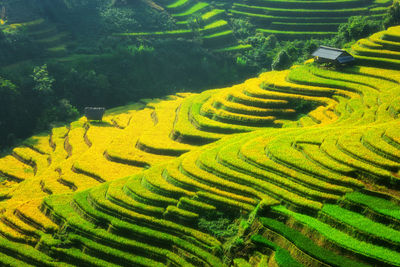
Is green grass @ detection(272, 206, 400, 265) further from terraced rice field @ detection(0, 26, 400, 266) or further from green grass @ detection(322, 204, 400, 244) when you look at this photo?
green grass @ detection(322, 204, 400, 244)

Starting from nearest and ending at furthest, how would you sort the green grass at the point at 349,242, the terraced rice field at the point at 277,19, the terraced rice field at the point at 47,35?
the green grass at the point at 349,242
the terraced rice field at the point at 47,35
the terraced rice field at the point at 277,19

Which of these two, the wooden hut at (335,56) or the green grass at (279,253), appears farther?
the wooden hut at (335,56)

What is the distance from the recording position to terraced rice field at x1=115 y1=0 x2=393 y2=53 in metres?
59.6

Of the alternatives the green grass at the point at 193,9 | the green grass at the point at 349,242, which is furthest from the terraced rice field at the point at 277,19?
the green grass at the point at 349,242

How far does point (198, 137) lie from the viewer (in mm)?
35906

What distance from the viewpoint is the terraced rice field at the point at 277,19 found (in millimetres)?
59594

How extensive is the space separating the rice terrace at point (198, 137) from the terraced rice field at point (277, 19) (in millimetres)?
180

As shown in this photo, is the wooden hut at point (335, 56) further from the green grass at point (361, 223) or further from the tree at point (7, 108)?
the tree at point (7, 108)

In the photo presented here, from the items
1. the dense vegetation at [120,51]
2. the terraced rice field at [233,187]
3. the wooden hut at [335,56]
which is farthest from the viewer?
the dense vegetation at [120,51]

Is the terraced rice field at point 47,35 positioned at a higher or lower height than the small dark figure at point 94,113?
higher

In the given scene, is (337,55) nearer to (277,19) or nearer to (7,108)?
(277,19)

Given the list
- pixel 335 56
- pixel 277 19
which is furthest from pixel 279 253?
pixel 277 19

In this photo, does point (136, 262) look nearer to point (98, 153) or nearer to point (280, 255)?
point (280, 255)

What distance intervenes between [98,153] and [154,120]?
8570 mm
